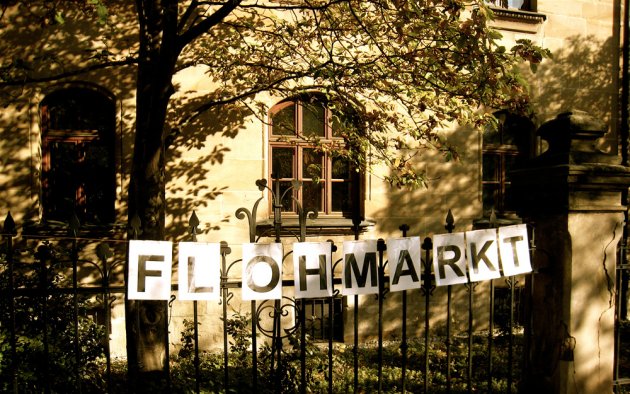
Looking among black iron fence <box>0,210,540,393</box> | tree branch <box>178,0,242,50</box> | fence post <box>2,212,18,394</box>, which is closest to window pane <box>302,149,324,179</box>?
black iron fence <box>0,210,540,393</box>

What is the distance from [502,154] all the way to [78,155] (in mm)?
7526

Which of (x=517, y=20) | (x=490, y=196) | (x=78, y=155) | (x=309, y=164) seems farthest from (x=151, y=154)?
(x=517, y=20)

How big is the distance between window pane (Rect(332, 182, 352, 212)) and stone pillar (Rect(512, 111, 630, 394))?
172 inches

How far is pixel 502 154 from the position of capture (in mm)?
8984

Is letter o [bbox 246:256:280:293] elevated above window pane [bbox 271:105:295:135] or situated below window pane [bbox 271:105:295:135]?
below

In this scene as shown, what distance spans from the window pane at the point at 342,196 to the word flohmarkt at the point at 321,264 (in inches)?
169

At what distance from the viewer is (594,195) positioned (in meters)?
3.55

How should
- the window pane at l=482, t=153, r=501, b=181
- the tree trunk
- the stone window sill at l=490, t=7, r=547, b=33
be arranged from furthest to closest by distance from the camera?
the window pane at l=482, t=153, r=501, b=181 < the stone window sill at l=490, t=7, r=547, b=33 < the tree trunk

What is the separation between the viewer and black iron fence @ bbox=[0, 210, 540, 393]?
10.7ft

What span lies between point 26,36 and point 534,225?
715 centimetres

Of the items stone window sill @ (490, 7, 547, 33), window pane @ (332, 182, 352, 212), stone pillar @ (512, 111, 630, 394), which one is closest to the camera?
stone pillar @ (512, 111, 630, 394)

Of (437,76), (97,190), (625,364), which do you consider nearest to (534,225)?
(437,76)

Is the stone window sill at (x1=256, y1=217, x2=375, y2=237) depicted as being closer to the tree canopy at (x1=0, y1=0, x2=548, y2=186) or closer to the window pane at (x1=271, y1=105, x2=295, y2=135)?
the window pane at (x1=271, y1=105, x2=295, y2=135)

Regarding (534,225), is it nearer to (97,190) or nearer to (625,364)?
(625,364)
